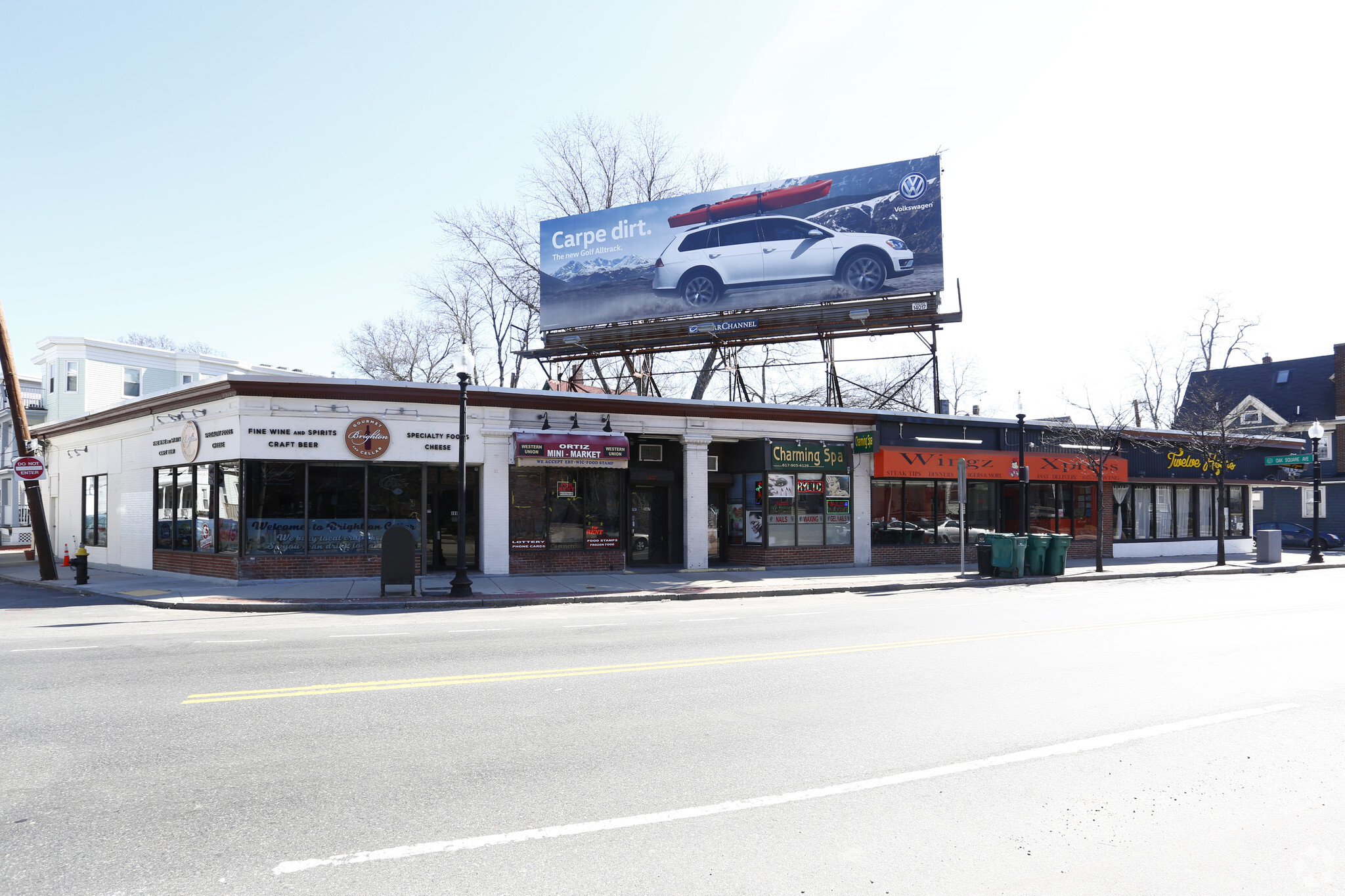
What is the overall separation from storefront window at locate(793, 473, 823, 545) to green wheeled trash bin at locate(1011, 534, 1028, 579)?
509cm

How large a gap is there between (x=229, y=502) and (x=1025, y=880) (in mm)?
19086

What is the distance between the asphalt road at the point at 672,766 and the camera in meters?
4.18

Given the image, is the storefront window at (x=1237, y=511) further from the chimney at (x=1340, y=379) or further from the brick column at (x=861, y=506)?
the chimney at (x=1340, y=379)

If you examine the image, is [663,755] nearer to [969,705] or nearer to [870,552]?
[969,705]

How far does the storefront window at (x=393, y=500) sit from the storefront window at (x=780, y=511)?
9.32 m

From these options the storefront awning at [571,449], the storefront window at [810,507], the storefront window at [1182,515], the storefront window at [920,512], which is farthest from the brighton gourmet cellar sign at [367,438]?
the storefront window at [1182,515]

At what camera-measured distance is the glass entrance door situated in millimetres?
21109

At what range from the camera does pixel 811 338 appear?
1131 inches

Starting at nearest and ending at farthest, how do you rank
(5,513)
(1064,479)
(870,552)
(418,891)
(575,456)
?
(418,891)
(575,456)
(870,552)
(1064,479)
(5,513)

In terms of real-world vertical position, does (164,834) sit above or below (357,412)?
below

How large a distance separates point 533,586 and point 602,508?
3956mm

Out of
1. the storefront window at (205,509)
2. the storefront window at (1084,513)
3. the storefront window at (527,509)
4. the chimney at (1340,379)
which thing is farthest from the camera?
the chimney at (1340,379)

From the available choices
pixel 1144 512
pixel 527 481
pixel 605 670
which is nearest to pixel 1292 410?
pixel 1144 512

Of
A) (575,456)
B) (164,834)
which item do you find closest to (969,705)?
(164,834)
